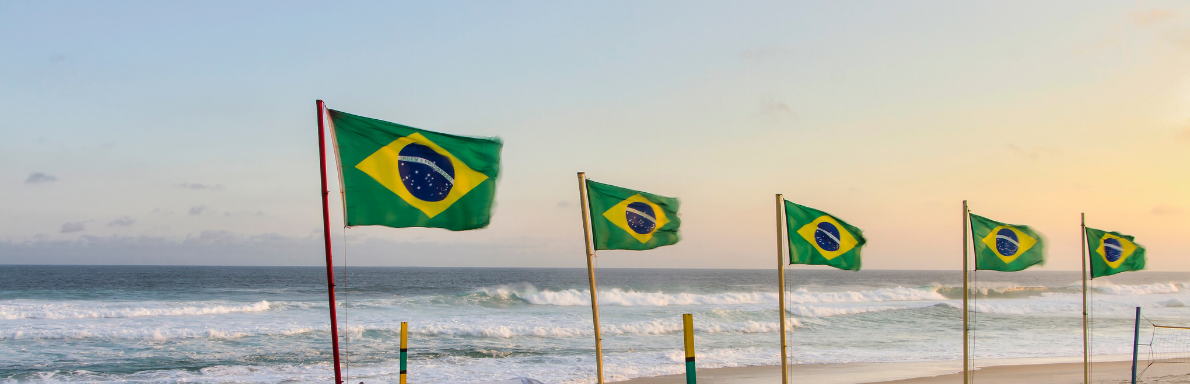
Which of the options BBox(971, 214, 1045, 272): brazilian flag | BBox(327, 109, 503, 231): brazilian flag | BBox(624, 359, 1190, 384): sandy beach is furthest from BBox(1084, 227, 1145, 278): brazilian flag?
BBox(327, 109, 503, 231): brazilian flag

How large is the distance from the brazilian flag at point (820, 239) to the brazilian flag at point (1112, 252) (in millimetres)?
5843

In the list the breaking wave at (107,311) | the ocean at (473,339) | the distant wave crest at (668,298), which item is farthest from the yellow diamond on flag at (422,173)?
the distant wave crest at (668,298)

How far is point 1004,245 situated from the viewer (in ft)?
38.6

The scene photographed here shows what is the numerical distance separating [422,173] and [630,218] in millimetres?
3001

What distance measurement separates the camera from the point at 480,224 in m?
6.32

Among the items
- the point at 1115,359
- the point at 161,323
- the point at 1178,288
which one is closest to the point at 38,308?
the point at 161,323

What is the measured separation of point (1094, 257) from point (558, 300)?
3250cm

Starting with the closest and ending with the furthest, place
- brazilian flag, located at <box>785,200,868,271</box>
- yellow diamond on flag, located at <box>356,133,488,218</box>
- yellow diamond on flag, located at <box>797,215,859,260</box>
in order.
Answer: yellow diamond on flag, located at <box>356,133,488,218</box> → brazilian flag, located at <box>785,200,868,271</box> → yellow diamond on flag, located at <box>797,215,859,260</box>

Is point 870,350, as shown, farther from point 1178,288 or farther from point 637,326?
point 1178,288

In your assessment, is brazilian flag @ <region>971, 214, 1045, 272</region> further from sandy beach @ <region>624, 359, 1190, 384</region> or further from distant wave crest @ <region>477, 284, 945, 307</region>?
distant wave crest @ <region>477, 284, 945, 307</region>

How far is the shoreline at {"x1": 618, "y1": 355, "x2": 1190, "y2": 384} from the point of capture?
1534 cm

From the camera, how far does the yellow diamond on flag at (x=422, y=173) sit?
229 inches

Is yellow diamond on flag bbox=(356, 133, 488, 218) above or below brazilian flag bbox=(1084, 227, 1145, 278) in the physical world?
above

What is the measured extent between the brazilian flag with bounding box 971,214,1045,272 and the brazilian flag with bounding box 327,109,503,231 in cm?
854
